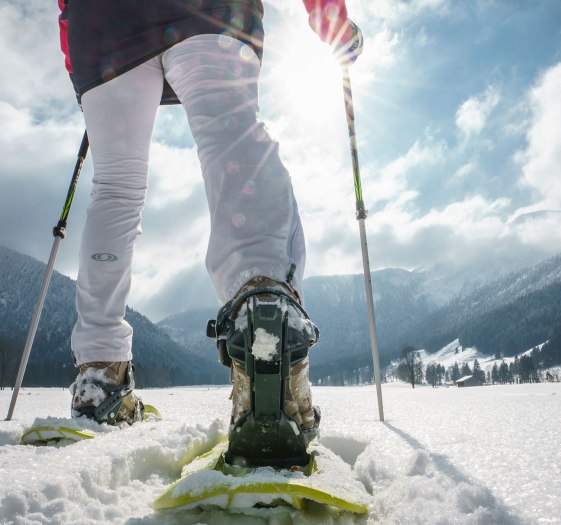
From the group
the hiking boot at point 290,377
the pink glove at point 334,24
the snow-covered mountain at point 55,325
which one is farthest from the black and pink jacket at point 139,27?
the snow-covered mountain at point 55,325

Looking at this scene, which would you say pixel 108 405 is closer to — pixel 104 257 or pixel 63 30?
pixel 104 257

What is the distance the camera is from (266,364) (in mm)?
953

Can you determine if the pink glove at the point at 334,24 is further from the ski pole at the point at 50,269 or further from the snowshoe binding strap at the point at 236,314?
the ski pole at the point at 50,269

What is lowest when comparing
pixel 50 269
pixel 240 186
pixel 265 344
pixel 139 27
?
pixel 265 344

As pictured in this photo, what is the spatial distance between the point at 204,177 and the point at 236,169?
0.12 m

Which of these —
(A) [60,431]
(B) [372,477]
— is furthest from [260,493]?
(A) [60,431]

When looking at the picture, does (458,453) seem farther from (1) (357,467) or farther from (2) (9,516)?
(2) (9,516)

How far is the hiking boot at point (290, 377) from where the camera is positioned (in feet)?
3.28

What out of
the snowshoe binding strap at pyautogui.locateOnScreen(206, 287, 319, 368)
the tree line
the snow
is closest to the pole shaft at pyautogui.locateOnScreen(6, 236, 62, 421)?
the snowshoe binding strap at pyautogui.locateOnScreen(206, 287, 319, 368)

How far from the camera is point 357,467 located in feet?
3.64

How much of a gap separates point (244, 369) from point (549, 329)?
176 m

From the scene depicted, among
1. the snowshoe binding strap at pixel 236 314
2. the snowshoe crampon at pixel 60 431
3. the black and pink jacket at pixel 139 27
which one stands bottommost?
the snowshoe crampon at pixel 60 431

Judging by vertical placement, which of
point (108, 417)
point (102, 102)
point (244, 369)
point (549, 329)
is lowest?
point (108, 417)

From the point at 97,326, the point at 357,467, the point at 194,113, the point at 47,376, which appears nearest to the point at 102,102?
the point at 194,113
